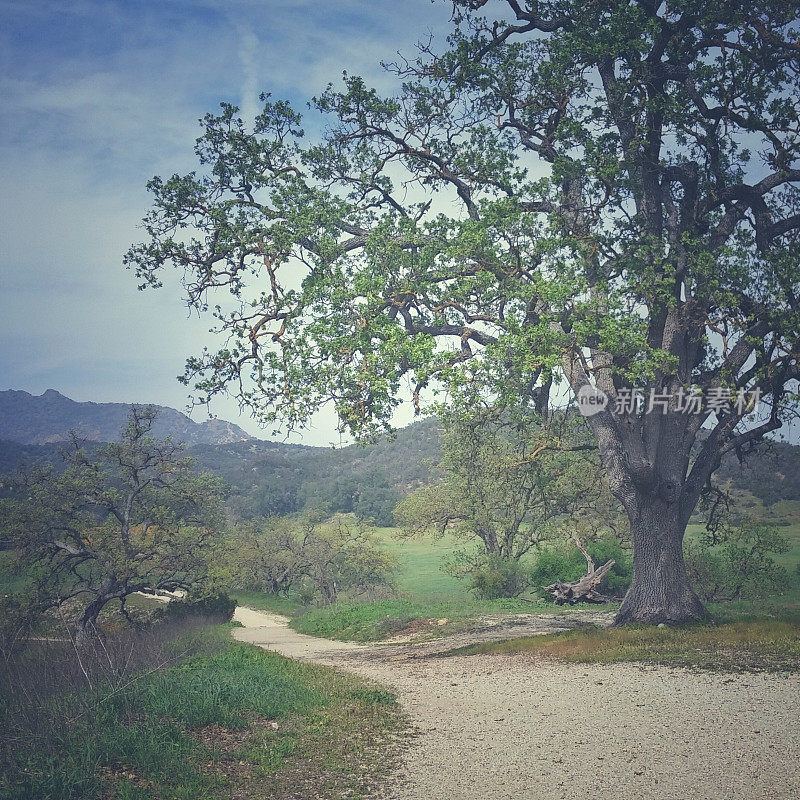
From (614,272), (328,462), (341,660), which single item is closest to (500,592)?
(341,660)

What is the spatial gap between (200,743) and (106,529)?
48.7 ft

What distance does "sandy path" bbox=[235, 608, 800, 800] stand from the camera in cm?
573

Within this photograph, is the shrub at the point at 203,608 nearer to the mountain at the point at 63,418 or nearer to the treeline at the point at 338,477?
the treeline at the point at 338,477

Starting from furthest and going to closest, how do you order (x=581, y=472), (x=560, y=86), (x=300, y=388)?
(x=581, y=472) < (x=560, y=86) < (x=300, y=388)

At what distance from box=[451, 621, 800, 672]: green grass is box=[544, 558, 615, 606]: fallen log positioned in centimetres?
1187

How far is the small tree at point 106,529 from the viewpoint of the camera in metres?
18.6

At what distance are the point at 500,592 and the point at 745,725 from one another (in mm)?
21145

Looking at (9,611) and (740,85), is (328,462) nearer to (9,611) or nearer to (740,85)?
(9,611)

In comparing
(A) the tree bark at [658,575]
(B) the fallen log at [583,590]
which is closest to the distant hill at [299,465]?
(B) the fallen log at [583,590]

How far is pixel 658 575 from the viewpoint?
47.1 ft

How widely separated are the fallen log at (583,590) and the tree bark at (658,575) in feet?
36.5

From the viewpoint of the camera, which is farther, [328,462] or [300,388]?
[328,462]

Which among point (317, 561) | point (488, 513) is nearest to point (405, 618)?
point (488, 513)

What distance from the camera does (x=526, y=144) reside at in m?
16.4
